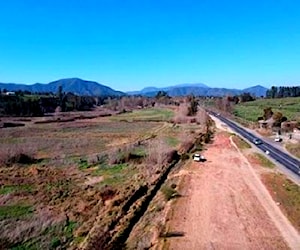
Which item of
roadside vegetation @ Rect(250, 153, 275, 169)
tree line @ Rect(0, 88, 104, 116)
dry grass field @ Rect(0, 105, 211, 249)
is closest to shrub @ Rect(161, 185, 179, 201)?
dry grass field @ Rect(0, 105, 211, 249)

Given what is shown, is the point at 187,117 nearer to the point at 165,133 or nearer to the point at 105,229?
the point at 165,133

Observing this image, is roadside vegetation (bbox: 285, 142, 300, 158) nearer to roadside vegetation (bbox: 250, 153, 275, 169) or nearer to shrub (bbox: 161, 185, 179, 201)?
roadside vegetation (bbox: 250, 153, 275, 169)

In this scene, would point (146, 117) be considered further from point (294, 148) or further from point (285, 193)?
point (285, 193)

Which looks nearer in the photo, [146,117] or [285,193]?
[285,193]

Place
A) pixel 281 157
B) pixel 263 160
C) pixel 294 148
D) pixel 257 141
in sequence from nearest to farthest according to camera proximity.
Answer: pixel 263 160, pixel 281 157, pixel 294 148, pixel 257 141

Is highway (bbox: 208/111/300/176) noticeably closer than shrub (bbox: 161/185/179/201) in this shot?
No

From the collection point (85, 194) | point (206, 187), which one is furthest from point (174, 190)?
point (85, 194)

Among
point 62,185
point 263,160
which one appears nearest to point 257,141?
point 263,160

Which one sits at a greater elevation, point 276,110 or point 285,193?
point 285,193
